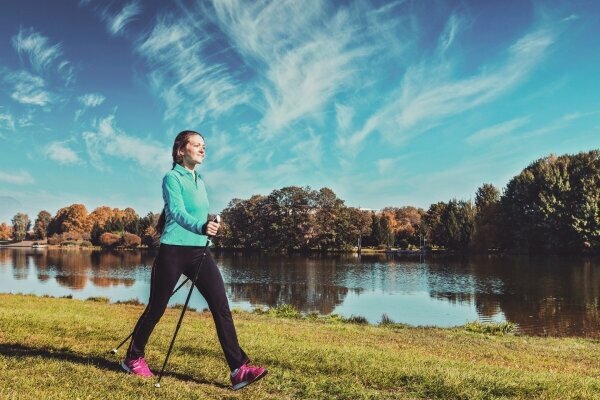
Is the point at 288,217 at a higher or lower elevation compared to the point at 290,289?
higher

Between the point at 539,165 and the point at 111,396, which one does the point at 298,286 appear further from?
the point at 539,165

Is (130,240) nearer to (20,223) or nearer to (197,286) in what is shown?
(20,223)

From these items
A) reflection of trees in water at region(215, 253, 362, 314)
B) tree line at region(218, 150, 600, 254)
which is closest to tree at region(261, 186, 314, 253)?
tree line at region(218, 150, 600, 254)

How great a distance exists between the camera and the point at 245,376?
477 cm

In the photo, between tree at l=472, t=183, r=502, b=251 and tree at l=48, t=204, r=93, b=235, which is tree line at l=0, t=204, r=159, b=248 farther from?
tree at l=472, t=183, r=502, b=251

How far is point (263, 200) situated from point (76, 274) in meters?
55.7

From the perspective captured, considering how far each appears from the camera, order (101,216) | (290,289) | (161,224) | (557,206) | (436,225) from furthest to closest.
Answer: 1. (101,216)
2. (436,225)
3. (557,206)
4. (290,289)
5. (161,224)

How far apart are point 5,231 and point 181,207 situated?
215126 millimetres

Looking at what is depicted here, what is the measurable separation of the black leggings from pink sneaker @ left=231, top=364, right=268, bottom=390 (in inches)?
3.1

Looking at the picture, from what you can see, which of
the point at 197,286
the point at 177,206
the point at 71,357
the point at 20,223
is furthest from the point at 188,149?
the point at 20,223

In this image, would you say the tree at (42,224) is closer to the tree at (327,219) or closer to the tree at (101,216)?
the tree at (101,216)

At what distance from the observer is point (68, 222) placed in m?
136

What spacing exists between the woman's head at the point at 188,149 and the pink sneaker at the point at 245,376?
7.20ft

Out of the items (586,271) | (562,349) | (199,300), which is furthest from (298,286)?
(586,271)
